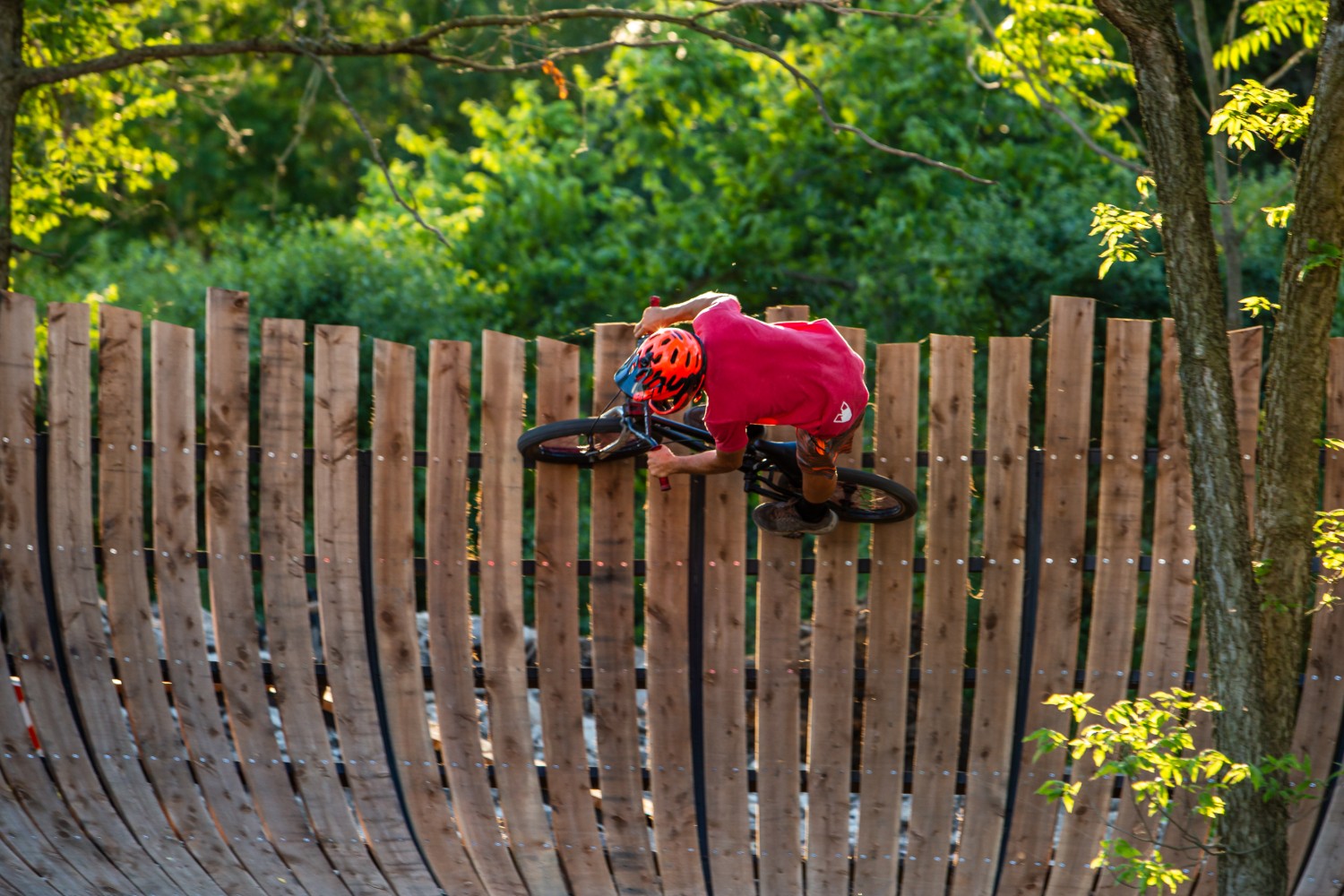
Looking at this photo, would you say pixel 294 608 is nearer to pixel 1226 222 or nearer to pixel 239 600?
pixel 239 600

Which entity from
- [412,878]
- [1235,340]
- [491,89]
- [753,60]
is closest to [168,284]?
[753,60]

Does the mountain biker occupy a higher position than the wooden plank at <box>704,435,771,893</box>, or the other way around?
the mountain biker

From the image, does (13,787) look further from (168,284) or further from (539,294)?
(539,294)

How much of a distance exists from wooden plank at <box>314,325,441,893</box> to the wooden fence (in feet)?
0.04

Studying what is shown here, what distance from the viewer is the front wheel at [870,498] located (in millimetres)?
4531

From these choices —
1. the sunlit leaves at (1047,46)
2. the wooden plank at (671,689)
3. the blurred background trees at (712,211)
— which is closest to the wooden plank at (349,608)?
the wooden plank at (671,689)

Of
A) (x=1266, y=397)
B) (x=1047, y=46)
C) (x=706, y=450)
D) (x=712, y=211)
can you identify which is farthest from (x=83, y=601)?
(x=712, y=211)

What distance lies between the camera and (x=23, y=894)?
4.73 metres

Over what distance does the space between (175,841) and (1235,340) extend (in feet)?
15.0

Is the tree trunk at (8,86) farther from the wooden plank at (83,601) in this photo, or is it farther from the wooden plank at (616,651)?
the wooden plank at (616,651)

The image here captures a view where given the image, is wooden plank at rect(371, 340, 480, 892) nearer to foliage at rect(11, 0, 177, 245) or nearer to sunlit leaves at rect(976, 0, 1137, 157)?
foliage at rect(11, 0, 177, 245)

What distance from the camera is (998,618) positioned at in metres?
4.72

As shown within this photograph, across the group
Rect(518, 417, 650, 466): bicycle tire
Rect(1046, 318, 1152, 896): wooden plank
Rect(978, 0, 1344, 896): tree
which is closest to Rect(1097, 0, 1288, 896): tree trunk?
Rect(978, 0, 1344, 896): tree

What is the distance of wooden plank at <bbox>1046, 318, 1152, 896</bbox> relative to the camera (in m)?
4.65
